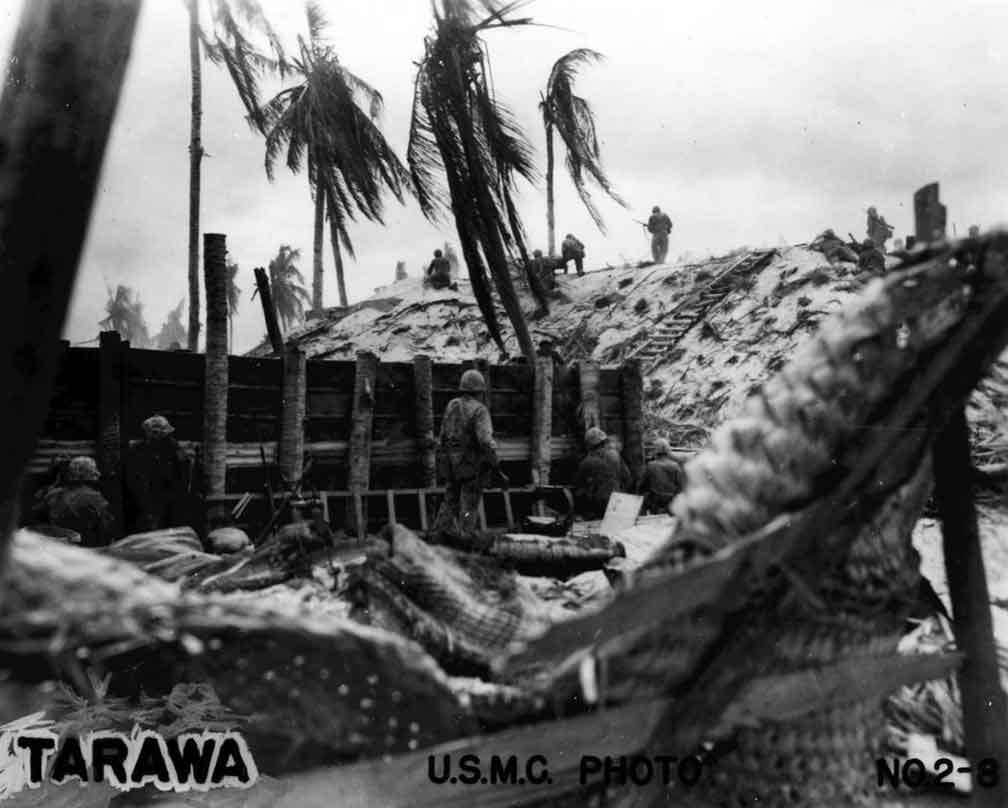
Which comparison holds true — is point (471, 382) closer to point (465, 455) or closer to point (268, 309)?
point (465, 455)

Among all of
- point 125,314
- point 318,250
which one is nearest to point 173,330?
point 125,314

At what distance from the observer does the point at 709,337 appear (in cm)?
1820

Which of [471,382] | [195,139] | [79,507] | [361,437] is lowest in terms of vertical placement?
[79,507]

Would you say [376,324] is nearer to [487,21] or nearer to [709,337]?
[709,337]

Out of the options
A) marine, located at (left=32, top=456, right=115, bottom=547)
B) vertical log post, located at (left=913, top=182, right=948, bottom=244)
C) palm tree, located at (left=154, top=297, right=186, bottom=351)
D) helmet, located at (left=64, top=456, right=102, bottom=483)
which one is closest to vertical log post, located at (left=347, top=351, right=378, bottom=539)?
marine, located at (left=32, top=456, right=115, bottom=547)

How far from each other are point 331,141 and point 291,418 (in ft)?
17.5

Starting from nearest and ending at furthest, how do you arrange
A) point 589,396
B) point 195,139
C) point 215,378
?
A: 1. point 215,378
2. point 589,396
3. point 195,139

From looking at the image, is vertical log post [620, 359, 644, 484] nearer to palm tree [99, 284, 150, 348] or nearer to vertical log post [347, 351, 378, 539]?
vertical log post [347, 351, 378, 539]

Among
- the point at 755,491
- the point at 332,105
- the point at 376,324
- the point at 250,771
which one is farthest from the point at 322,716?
the point at 376,324

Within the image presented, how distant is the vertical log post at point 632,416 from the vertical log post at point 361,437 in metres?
3.96

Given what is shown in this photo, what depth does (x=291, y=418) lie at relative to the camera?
9.11 meters

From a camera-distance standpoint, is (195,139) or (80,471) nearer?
(80,471)

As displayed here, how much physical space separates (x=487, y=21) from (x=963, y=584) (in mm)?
6182

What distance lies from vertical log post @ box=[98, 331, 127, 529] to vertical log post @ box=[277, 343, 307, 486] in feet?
5.56
